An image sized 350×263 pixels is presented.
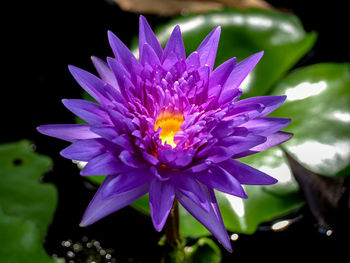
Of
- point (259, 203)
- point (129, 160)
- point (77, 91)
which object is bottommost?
point (259, 203)

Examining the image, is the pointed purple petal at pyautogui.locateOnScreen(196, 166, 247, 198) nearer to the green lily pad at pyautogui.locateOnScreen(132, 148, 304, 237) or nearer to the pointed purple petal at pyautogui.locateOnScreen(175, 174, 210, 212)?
the pointed purple petal at pyautogui.locateOnScreen(175, 174, 210, 212)

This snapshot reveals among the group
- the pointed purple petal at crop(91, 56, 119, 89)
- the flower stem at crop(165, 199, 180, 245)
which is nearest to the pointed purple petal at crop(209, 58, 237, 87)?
the pointed purple petal at crop(91, 56, 119, 89)

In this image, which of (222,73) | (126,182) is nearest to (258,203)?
(222,73)

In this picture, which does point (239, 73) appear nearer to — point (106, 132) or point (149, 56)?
point (149, 56)

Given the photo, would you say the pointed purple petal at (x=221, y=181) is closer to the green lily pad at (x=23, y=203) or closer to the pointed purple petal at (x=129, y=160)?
the pointed purple petal at (x=129, y=160)

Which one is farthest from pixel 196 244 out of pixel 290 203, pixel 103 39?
pixel 103 39

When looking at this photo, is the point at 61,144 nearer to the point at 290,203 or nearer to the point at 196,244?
the point at 196,244
